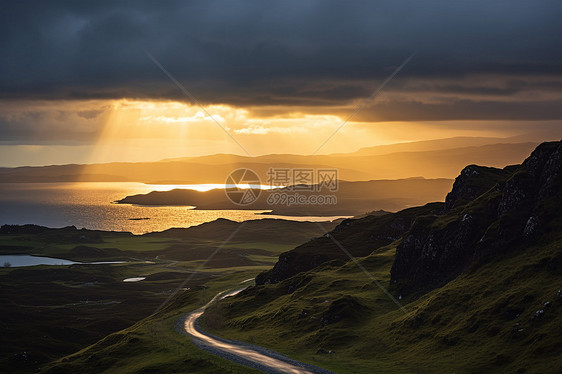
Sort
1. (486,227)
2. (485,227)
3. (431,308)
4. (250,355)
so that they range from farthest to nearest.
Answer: (485,227) < (486,227) < (431,308) < (250,355)

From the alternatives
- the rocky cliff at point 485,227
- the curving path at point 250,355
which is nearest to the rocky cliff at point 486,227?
the rocky cliff at point 485,227

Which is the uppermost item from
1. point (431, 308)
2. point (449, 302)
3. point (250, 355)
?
point (449, 302)

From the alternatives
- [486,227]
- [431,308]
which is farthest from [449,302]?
[486,227]

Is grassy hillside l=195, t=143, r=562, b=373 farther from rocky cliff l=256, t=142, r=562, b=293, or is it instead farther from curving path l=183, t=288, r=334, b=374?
curving path l=183, t=288, r=334, b=374

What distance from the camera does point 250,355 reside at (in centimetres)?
7912

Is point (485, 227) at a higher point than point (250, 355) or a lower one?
higher

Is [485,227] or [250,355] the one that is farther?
[485,227]

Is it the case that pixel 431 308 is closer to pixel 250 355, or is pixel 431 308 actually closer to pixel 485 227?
pixel 485 227

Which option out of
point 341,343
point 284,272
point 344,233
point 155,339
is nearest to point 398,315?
point 341,343

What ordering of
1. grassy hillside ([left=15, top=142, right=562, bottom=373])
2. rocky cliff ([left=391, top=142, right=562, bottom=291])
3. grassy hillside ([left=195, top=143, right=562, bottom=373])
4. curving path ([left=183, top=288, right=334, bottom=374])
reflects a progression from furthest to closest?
rocky cliff ([left=391, top=142, right=562, bottom=291]) → curving path ([left=183, top=288, right=334, bottom=374]) → grassy hillside ([left=15, top=142, right=562, bottom=373]) → grassy hillside ([left=195, top=143, right=562, bottom=373])

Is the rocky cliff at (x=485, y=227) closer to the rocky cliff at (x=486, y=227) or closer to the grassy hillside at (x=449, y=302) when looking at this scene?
the rocky cliff at (x=486, y=227)

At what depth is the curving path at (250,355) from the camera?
225ft

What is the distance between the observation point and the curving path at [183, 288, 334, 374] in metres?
68.4

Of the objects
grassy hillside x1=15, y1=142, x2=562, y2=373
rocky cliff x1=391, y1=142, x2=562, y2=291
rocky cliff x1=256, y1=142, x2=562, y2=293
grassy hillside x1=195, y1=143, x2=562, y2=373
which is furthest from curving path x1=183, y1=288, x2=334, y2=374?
rocky cliff x1=391, y1=142, x2=562, y2=291
